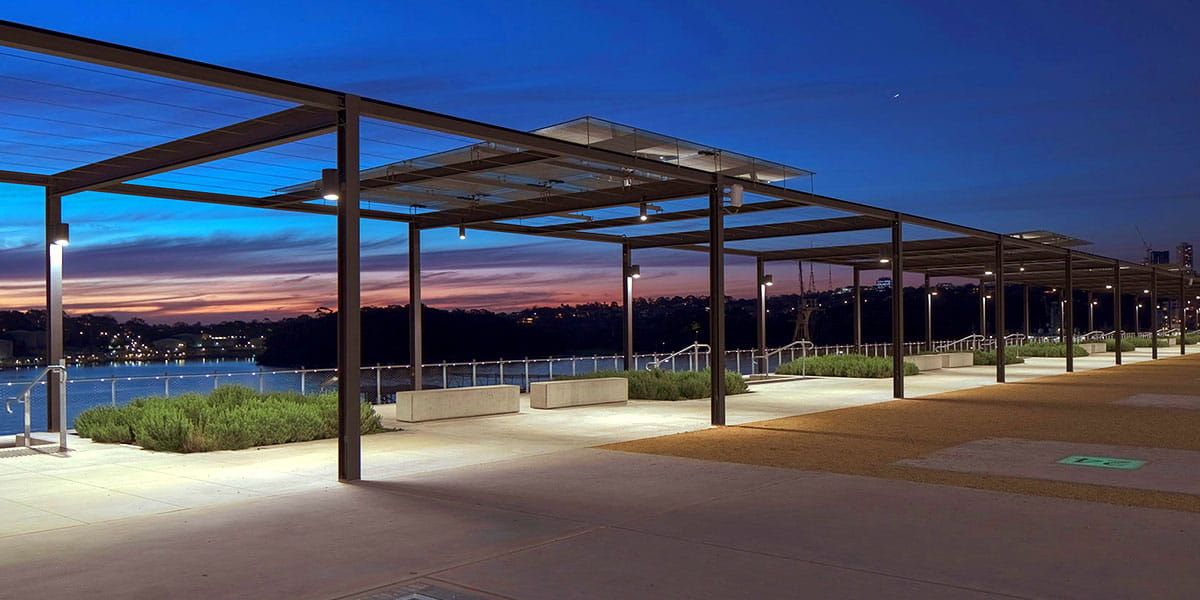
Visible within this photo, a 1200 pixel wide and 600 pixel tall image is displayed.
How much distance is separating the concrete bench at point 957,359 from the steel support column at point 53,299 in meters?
29.3

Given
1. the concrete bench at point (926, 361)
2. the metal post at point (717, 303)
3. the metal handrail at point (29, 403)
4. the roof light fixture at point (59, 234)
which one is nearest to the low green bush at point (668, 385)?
the metal post at point (717, 303)

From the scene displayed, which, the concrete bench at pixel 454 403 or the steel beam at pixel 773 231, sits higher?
the steel beam at pixel 773 231

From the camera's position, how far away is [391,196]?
17.4m

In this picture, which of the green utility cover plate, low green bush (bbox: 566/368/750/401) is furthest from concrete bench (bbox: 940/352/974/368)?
the green utility cover plate

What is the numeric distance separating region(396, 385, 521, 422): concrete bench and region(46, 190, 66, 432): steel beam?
5156 mm

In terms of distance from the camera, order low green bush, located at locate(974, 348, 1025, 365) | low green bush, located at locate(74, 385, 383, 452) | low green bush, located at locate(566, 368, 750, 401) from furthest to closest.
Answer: low green bush, located at locate(974, 348, 1025, 365), low green bush, located at locate(566, 368, 750, 401), low green bush, located at locate(74, 385, 383, 452)

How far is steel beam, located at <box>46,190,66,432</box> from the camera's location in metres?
14.5

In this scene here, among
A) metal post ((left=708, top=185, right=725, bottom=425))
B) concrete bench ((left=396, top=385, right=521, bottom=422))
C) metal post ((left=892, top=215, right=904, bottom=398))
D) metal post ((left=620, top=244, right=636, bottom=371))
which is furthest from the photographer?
metal post ((left=620, top=244, right=636, bottom=371))

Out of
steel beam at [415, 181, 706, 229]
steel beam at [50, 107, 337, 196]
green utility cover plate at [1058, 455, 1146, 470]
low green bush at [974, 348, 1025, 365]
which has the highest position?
steel beam at [415, 181, 706, 229]

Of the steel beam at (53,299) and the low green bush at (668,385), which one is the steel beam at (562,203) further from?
the steel beam at (53,299)

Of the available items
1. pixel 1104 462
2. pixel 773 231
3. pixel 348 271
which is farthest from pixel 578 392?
pixel 1104 462

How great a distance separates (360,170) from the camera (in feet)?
48.4

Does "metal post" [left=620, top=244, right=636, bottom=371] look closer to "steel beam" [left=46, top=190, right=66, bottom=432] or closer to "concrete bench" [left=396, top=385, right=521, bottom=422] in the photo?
"concrete bench" [left=396, top=385, right=521, bottom=422]

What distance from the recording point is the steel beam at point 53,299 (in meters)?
14.5
